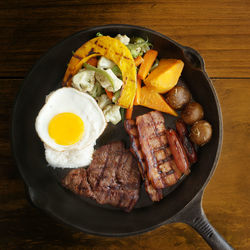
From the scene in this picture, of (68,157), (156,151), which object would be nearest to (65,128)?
(68,157)

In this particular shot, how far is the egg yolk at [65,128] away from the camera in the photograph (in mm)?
2535

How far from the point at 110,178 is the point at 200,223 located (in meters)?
1.03

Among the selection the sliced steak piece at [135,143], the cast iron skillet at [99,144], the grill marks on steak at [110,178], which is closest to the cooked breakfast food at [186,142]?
the cast iron skillet at [99,144]

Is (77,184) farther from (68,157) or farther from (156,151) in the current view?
(156,151)

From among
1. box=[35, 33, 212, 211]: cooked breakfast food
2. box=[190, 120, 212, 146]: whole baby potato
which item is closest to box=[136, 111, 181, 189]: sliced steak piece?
box=[35, 33, 212, 211]: cooked breakfast food

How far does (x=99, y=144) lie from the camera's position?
2910mm

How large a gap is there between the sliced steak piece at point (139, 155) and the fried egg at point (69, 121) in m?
0.30

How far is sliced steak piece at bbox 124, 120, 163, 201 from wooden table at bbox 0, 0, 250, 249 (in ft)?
1.42

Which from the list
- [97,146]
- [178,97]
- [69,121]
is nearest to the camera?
[69,121]

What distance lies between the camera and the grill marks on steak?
9.11 ft

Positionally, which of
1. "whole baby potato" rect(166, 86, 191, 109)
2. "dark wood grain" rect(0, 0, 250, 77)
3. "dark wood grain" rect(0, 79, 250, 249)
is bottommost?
"dark wood grain" rect(0, 79, 250, 249)

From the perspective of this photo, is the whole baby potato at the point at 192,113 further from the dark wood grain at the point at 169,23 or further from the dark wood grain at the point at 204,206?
the dark wood grain at the point at 169,23

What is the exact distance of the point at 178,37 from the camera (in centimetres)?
281

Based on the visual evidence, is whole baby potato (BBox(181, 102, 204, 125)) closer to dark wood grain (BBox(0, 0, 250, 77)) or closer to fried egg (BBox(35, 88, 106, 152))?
dark wood grain (BBox(0, 0, 250, 77))
